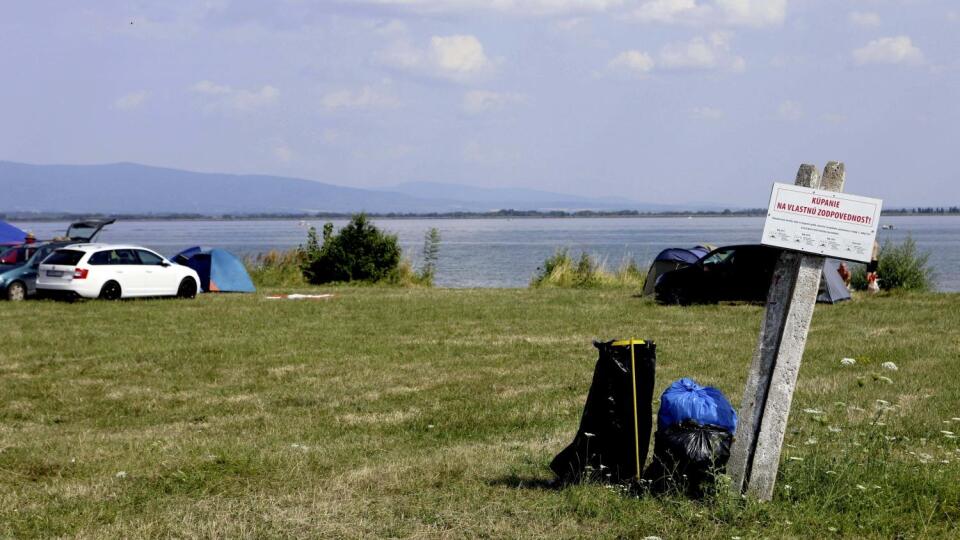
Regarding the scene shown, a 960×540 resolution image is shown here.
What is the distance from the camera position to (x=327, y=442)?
8.88m

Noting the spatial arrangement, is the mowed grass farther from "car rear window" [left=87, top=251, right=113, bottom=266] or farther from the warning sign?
"car rear window" [left=87, top=251, right=113, bottom=266]

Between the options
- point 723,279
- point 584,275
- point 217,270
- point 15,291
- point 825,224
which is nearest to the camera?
point 825,224

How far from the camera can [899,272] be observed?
2638 centimetres

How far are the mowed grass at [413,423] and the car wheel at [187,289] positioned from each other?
214 inches

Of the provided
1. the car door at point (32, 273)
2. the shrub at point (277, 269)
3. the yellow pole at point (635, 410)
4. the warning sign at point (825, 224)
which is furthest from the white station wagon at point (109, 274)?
the warning sign at point (825, 224)

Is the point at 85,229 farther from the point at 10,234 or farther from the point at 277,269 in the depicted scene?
the point at 277,269

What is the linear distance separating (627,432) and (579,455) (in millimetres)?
380

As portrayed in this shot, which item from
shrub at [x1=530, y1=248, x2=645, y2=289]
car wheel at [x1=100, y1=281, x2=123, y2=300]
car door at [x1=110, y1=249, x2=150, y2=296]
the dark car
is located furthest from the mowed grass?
shrub at [x1=530, y1=248, x2=645, y2=289]

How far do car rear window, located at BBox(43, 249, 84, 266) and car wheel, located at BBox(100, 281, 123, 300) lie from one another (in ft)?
2.87

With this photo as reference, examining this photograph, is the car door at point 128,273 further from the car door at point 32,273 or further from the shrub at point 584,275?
the shrub at point 584,275

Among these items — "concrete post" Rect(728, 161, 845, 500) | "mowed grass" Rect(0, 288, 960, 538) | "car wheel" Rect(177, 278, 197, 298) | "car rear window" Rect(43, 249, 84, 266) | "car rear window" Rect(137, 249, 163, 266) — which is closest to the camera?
"concrete post" Rect(728, 161, 845, 500)

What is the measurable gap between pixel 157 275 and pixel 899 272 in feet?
61.4

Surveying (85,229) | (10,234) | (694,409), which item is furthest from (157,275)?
(694,409)

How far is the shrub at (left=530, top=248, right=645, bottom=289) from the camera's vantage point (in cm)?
3045
